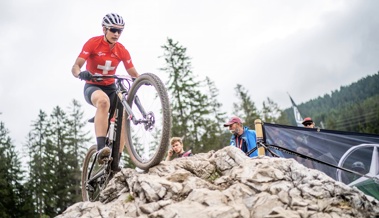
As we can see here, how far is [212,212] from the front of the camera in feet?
9.54

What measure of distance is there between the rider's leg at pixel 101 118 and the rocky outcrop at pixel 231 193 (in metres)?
0.80

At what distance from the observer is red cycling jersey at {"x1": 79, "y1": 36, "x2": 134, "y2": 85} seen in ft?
17.0

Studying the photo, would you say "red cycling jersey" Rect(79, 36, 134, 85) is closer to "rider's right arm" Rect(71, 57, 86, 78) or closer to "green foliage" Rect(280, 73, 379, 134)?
"rider's right arm" Rect(71, 57, 86, 78)

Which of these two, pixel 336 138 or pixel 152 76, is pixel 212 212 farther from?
pixel 336 138

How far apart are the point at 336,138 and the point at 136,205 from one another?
4.82 meters

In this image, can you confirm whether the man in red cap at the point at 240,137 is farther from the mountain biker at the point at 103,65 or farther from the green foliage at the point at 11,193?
the green foliage at the point at 11,193

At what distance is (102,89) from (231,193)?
321 cm

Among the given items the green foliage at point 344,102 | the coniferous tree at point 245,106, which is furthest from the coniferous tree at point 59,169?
the green foliage at point 344,102

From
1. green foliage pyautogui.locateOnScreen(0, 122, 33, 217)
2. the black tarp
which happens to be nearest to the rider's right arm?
the black tarp

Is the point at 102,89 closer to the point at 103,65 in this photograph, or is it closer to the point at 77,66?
the point at 103,65

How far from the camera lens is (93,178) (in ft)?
17.5

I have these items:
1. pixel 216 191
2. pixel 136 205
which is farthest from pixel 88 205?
pixel 216 191

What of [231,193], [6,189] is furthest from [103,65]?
[6,189]

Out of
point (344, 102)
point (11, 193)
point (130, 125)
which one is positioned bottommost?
point (11, 193)
